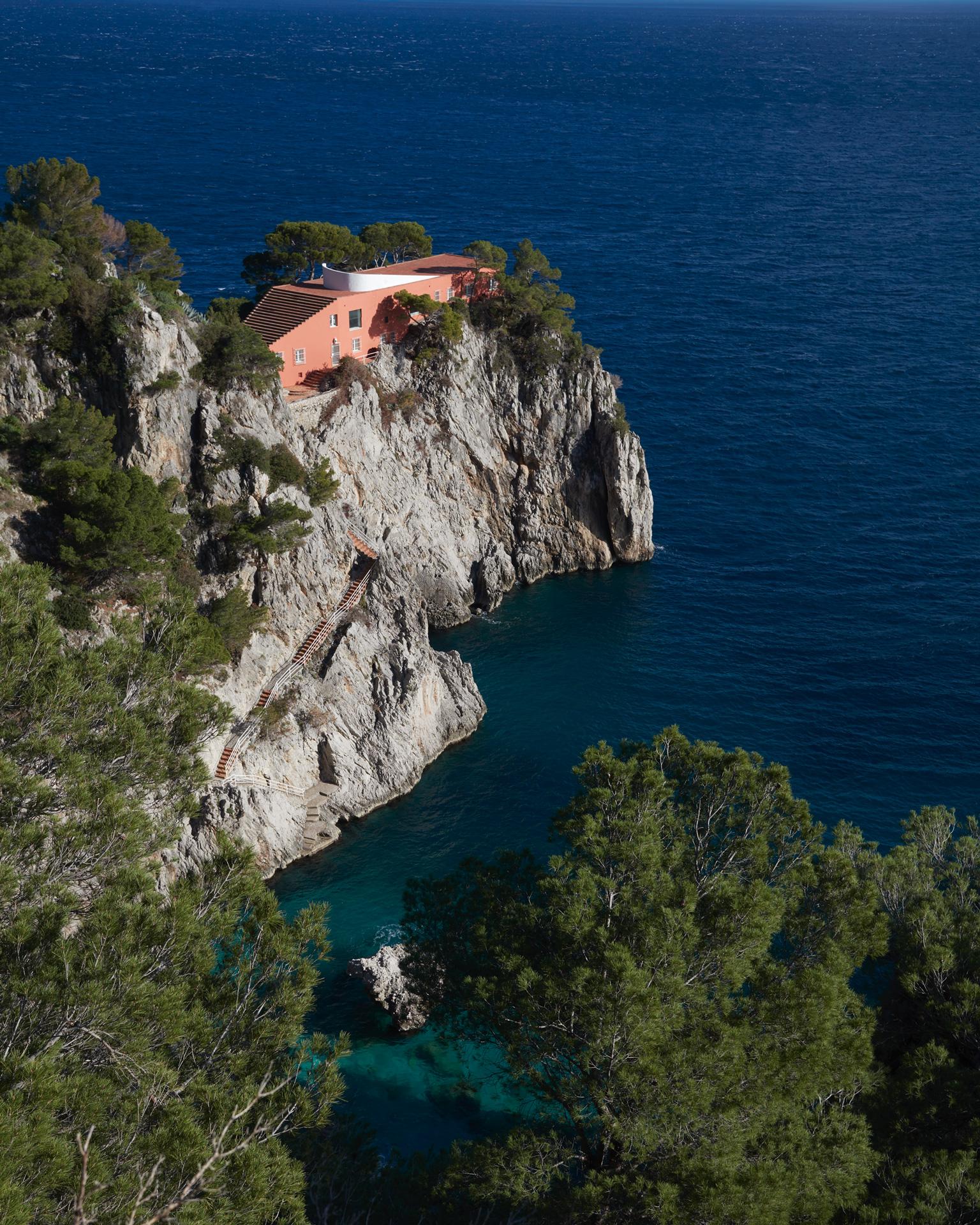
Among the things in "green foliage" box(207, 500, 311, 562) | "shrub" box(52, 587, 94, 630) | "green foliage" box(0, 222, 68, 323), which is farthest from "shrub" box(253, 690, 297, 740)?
"green foliage" box(0, 222, 68, 323)

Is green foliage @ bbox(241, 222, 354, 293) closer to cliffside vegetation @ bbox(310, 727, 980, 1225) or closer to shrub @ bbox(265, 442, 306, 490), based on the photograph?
shrub @ bbox(265, 442, 306, 490)

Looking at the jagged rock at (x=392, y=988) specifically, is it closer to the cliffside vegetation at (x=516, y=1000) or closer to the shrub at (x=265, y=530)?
the cliffside vegetation at (x=516, y=1000)

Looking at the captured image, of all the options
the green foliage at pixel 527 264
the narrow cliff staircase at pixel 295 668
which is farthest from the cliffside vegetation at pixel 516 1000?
the green foliage at pixel 527 264

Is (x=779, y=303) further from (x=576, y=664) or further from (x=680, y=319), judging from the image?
(x=576, y=664)

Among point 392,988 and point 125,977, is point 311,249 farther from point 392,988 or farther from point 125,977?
point 125,977

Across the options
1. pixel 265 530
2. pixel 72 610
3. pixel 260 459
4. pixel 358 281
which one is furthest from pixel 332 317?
pixel 72 610

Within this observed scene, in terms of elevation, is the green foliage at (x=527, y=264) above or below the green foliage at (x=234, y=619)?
above

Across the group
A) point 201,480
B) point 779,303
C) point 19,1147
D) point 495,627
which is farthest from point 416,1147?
point 779,303
